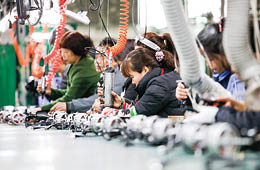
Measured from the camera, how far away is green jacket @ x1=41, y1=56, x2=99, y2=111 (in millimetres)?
3373

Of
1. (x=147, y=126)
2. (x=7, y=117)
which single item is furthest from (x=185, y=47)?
(x=7, y=117)

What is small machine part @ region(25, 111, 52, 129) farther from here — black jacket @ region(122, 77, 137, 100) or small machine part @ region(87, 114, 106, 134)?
small machine part @ region(87, 114, 106, 134)

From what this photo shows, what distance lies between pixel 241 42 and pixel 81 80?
2243 millimetres

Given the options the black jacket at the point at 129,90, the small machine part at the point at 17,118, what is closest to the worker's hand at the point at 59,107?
the small machine part at the point at 17,118

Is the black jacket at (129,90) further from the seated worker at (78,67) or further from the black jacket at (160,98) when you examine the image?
the seated worker at (78,67)

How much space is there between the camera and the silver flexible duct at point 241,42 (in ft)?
4.25

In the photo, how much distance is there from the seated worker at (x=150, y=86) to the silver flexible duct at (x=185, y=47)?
0.62 metres

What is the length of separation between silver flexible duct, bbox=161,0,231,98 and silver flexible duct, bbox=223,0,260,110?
0.14m

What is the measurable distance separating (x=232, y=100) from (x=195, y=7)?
198cm

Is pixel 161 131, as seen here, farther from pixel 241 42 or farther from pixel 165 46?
pixel 165 46

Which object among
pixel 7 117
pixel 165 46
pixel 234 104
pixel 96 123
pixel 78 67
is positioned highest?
pixel 165 46

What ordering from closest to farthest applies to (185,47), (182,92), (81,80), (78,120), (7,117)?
(185,47)
(182,92)
(78,120)
(7,117)
(81,80)

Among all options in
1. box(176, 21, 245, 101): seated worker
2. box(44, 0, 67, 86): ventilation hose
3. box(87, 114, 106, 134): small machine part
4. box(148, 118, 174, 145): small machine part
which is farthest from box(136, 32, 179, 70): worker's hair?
box(148, 118, 174, 145): small machine part

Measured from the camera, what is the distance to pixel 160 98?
82.4 inches
